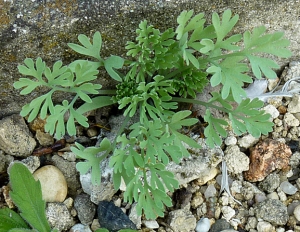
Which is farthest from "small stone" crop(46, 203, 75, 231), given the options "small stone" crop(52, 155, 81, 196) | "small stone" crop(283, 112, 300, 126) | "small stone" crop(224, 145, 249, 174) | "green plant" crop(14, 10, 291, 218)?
"small stone" crop(283, 112, 300, 126)

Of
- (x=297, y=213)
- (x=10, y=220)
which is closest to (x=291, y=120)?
(x=297, y=213)

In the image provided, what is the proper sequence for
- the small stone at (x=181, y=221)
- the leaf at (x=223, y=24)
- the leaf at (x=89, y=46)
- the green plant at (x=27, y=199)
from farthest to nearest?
the small stone at (x=181, y=221) < the green plant at (x=27, y=199) < the leaf at (x=89, y=46) < the leaf at (x=223, y=24)

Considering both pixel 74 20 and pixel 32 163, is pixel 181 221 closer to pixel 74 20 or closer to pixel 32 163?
pixel 32 163

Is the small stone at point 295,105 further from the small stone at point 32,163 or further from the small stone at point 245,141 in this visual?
the small stone at point 32,163

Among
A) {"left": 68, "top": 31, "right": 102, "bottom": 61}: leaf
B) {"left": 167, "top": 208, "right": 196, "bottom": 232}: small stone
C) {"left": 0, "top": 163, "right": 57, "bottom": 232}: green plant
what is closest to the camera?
{"left": 68, "top": 31, "right": 102, "bottom": 61}: leaf

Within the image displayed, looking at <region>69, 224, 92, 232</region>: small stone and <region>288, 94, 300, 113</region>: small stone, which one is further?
<region>288, 94, 300, 113</region>: small stone

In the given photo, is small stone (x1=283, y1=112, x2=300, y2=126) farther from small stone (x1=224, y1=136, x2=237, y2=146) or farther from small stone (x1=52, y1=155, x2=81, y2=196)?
small stone (x1=52, y1=155, x2=81, y2=196)

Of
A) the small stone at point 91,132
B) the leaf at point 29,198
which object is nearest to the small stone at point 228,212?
the small stone at point 91,132

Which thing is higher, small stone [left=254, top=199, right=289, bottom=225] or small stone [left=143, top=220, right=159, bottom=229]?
small stone [left=143, top=220, right=159, bottom=229]
